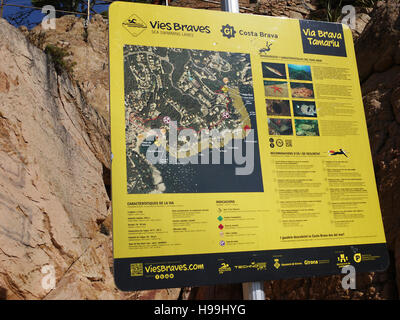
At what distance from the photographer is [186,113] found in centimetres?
307

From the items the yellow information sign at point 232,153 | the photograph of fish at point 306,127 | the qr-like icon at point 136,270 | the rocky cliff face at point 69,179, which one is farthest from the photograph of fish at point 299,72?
the qr-like icon at point 136,270

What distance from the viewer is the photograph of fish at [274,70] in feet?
11.0

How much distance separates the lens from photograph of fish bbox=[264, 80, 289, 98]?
332cm

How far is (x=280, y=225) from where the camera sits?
9.70 ft

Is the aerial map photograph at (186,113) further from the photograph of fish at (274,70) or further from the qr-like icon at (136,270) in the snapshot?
the qr-like icon at (136,270)

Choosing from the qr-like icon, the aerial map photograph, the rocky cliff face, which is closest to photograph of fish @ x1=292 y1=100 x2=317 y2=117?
the aerial map photograph

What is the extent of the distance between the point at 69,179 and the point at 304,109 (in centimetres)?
295

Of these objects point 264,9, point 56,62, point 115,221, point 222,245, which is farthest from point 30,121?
point 264,9

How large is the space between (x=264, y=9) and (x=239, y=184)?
33.1 ft

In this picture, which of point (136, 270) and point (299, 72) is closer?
point (136, 270)

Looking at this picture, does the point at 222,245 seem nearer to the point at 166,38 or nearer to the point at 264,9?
the point at 166,38

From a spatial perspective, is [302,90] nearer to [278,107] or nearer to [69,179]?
[278,107]

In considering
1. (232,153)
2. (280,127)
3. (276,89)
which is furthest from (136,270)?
(276,89)

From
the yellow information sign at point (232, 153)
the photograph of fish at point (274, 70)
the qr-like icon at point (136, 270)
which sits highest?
the photograph of fish at point (274, 70)
